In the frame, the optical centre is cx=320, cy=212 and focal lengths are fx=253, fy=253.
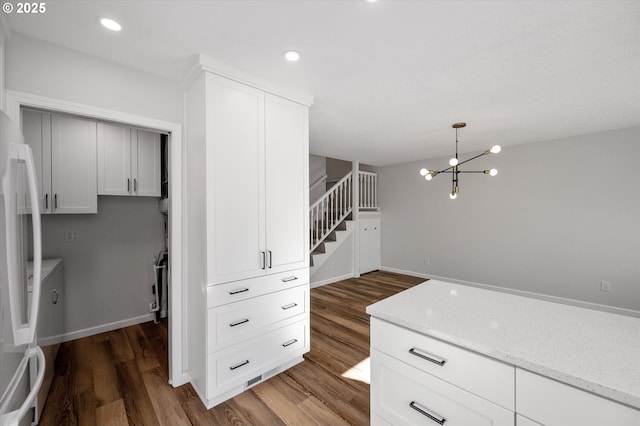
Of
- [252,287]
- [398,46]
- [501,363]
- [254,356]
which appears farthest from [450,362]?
[398,46]

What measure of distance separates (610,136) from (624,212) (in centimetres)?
107

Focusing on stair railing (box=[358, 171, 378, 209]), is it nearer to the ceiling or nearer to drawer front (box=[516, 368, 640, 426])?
the ceiling

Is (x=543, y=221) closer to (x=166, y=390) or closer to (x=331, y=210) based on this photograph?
(x=331, y=210)

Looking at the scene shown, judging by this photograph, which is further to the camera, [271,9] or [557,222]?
[557,222]

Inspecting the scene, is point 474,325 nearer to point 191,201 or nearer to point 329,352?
point 329,352

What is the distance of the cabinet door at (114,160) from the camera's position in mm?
2770

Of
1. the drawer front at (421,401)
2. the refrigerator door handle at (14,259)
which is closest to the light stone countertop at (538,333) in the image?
the drawer front at (421,401)

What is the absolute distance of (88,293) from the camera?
287 centimetres

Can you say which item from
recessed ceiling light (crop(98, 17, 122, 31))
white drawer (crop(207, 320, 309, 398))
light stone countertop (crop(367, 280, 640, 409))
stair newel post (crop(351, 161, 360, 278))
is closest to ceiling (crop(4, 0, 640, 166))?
recessed ceiling light (crop(98, 17, 122, 31))

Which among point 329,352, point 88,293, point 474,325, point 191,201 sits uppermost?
point 191,201

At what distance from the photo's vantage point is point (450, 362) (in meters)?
1.02

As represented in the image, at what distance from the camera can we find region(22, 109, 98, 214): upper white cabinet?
243 cm

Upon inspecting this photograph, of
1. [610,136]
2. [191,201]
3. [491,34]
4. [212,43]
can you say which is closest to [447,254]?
[610,136]

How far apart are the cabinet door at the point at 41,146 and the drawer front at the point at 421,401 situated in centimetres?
328
